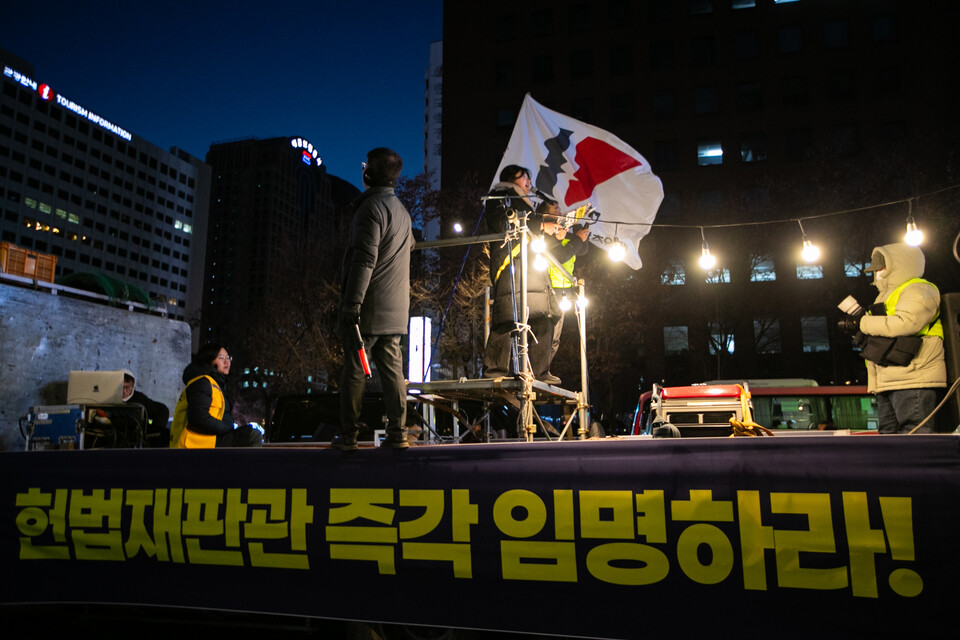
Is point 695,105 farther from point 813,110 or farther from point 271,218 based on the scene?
point 271,218

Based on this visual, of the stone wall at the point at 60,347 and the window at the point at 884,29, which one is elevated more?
the window at the point at 884,29

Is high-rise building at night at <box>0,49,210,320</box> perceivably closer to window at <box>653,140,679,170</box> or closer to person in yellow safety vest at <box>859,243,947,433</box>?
window at <box>653,140,679,170</box>

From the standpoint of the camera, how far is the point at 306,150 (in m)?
164

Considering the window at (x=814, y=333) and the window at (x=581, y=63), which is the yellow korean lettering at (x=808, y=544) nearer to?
the window at (x=814, y=333)

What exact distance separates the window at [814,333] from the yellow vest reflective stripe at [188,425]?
124 ft

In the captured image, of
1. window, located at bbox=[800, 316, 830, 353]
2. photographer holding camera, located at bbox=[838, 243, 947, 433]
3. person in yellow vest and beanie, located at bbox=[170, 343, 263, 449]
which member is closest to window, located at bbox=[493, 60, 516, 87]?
window, located at bbox=[800, 316, 830, 353]

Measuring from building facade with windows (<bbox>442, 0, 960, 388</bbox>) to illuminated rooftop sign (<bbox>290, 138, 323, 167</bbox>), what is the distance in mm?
122418

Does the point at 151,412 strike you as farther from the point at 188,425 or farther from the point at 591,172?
the point at 591,172

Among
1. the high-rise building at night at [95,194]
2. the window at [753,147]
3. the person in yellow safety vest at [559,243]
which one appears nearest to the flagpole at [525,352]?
the person in yellow safety vest at [559,243]

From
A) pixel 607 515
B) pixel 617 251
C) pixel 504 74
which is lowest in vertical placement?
pixel 607 515

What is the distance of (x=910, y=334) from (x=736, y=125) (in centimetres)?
3968

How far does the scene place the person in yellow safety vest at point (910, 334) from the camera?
5.64 meters

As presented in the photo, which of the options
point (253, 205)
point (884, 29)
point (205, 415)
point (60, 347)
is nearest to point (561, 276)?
point (205, 415)

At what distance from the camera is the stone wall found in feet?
44.4
